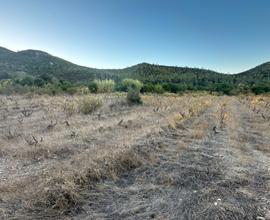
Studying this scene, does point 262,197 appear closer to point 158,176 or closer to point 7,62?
point 158,176

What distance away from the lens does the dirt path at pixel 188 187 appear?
15.5 feet

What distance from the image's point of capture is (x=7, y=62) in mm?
87500

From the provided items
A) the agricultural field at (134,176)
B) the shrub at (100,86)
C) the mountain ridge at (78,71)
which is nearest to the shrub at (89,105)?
the agricultural field at (134,176)

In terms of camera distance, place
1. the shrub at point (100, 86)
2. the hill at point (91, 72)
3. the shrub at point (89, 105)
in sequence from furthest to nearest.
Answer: the hill at point (91, 72)
the shrub at point (100, 86)
the shrub at point (89, 105)

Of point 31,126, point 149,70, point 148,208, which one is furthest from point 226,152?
point 149,70

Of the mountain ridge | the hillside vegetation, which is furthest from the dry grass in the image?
the mountain ridge

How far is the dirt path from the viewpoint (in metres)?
4.73

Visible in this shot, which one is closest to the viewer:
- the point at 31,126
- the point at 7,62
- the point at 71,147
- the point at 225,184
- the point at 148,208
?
the point at 148,208

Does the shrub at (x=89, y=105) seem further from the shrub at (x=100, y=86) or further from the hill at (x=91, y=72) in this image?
the hill at (x=91, y=72)

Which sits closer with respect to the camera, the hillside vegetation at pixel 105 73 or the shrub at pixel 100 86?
the shrub at pixel 100 86

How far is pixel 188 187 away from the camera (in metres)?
5.75

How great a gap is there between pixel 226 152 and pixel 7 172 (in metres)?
5.61

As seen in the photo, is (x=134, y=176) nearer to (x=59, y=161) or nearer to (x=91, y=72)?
(x=59, y=161)

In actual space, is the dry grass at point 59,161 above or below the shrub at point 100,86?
above
